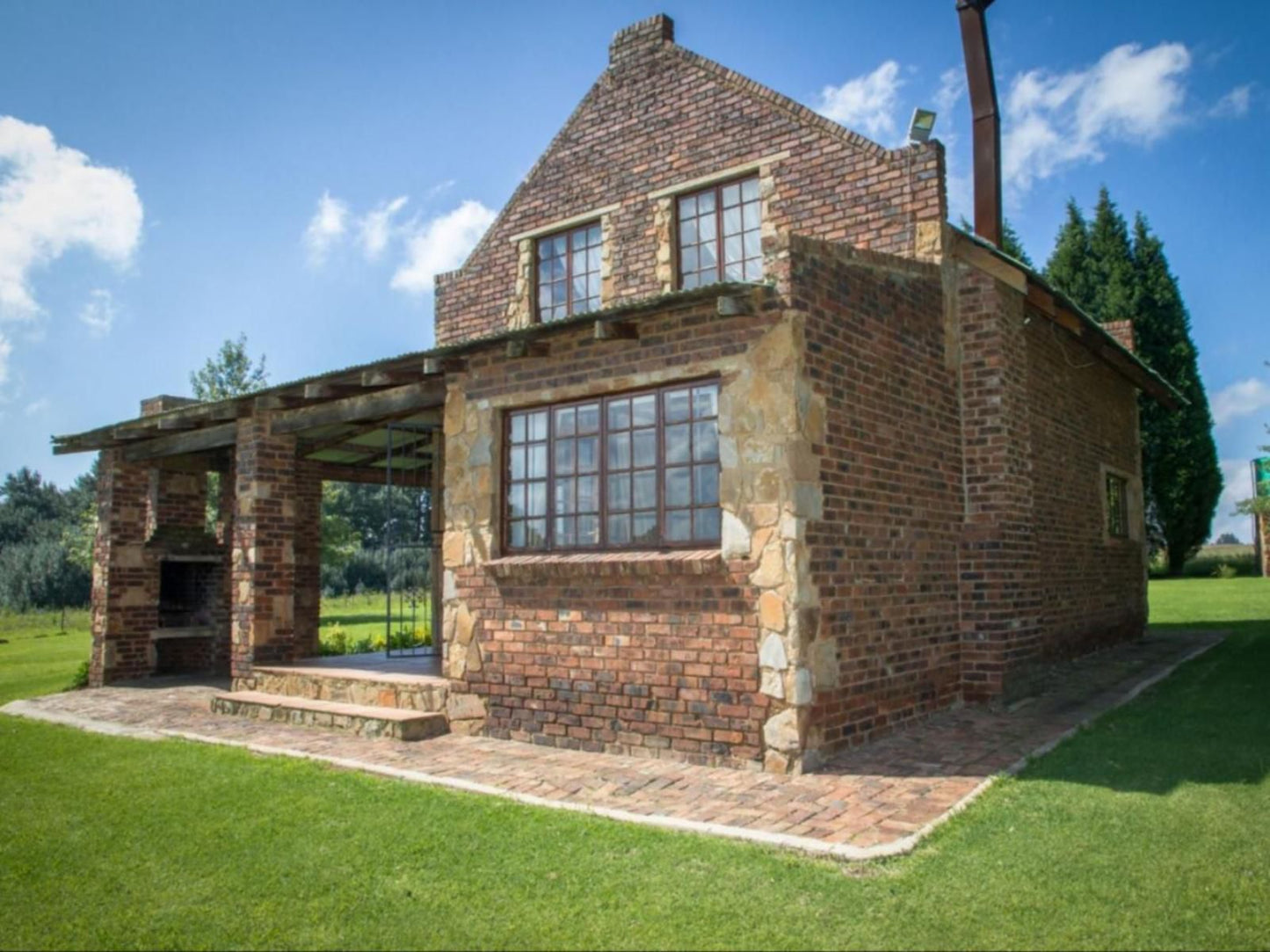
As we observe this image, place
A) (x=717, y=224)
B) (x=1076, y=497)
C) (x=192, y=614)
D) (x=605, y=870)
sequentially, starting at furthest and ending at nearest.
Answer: (x=192, y=614) < (x=1076, y=497) < (x=717, y=224) < (x=605, y=870)

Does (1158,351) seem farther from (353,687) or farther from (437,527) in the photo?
(353,687)

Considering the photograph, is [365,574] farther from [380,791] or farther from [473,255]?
[380,791]

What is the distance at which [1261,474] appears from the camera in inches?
1478

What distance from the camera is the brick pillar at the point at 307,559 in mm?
14188

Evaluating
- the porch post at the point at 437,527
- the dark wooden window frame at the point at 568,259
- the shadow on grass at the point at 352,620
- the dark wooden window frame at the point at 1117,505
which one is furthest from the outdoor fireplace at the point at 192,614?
the dark wooden window frame at the point at 1117,505

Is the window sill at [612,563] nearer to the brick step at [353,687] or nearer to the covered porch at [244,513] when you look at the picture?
the brick step at [353,687]

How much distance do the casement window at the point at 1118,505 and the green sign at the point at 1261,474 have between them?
68.0ft

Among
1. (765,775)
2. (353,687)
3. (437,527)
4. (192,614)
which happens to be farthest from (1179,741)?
(192,614)

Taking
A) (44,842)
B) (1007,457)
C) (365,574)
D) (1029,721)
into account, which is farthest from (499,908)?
(365,574)

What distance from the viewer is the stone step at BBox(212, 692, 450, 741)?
328 inches

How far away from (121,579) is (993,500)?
444 inches

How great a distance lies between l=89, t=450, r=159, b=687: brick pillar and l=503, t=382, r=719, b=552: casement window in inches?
295

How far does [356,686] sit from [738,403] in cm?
508

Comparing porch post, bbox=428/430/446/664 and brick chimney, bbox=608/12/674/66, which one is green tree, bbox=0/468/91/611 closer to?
porch post, bbox=428/430/446/664
